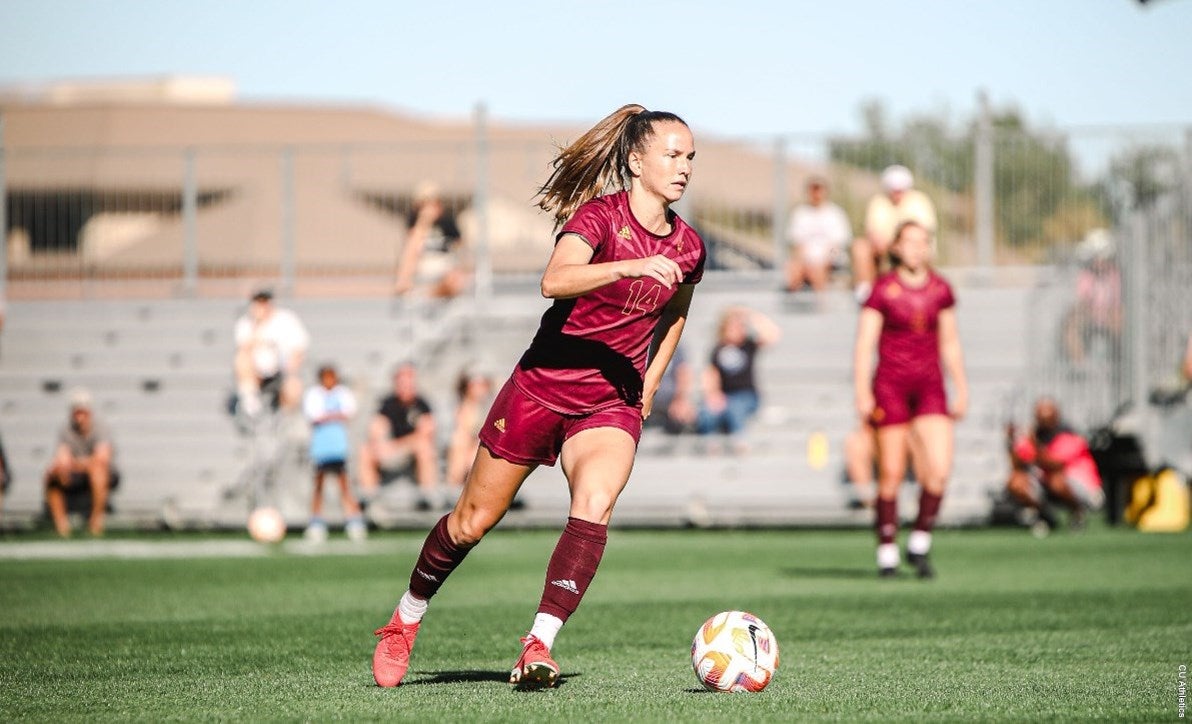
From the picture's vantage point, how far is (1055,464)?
19750 millimetres

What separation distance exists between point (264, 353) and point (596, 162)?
48.3ft

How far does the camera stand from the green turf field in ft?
21.3

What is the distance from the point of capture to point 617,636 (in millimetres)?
9406

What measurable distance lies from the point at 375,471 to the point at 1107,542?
8.80 meters

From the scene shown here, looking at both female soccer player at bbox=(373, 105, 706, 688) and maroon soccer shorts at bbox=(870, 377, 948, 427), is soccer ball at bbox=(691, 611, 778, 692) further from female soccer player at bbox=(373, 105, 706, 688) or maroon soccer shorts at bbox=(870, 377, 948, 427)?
maroon soccer shorts at bbox=(870, 377, 948, 427)

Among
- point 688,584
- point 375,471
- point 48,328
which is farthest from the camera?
point 48,328

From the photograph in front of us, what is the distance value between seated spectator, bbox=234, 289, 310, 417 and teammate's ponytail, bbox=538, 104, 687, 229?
14510 millimetres

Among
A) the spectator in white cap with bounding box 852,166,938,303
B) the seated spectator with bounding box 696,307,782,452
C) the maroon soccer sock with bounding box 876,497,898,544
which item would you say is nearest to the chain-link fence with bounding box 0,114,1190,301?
the spectator in white cap with bounding box 852,166,938,303

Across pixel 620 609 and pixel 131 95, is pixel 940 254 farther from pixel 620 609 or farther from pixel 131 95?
pixel 131 95

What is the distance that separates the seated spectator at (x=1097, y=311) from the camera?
22.0m

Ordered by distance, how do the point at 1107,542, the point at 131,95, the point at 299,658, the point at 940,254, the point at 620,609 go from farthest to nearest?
the point at 131,95, the point at 940,254, the point at 1107,542, the point at 620,609, the point at 299,658

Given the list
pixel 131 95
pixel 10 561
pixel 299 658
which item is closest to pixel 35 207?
pixel 10 561

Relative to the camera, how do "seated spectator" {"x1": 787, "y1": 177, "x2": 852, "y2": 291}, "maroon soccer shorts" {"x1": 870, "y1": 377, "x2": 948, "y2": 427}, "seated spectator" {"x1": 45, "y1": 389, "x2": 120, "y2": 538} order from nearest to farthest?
"maroon soccer shorts" {"x1": 870, "y1": 377, "x2": 948, "y2": 427}, "seated spectator" {"x1": 45, "y1": 389, "x2": 120, "y2": 538}, "seated spectator" {"x1": 787, "y1": 177, "x2": 852, "y2": 291}

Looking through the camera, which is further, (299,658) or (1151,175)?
(1151,175)
